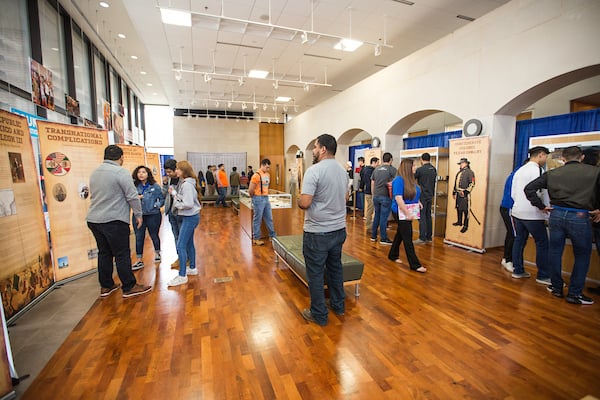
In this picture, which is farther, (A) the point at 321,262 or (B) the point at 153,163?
(B) the point at 153,163

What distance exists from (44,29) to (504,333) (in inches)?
314

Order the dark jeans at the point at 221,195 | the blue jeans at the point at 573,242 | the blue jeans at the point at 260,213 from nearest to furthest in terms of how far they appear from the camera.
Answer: the blue jeans at the point at 573,242 < the blue jeans at the point at 260,213 < the dark jeans at the point at 221,195

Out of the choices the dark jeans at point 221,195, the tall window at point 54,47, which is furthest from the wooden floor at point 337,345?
the dark jeans at point 221,195

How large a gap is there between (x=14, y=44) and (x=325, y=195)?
5073 mm

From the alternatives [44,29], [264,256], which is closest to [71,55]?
[44,29]

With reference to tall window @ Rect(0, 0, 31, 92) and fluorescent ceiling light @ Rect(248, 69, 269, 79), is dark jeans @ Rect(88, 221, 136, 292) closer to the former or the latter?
tall window @ Rect(0, 0, 31, 92)

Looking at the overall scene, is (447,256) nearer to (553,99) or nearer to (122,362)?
(122,362)

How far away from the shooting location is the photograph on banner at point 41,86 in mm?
4262

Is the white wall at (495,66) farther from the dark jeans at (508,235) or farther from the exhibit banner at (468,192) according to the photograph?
the dark jeans at (508,235)

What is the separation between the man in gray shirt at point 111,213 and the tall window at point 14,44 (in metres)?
2.17

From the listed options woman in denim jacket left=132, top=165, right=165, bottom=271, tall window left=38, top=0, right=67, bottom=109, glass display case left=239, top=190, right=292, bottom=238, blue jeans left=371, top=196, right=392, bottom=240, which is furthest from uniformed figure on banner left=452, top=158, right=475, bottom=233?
tall window left=38, top=0, right=67, bottom=109

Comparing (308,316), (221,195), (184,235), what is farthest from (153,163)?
(308,316)

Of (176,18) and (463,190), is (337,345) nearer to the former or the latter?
(463,190)

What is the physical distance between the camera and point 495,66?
4734mm
